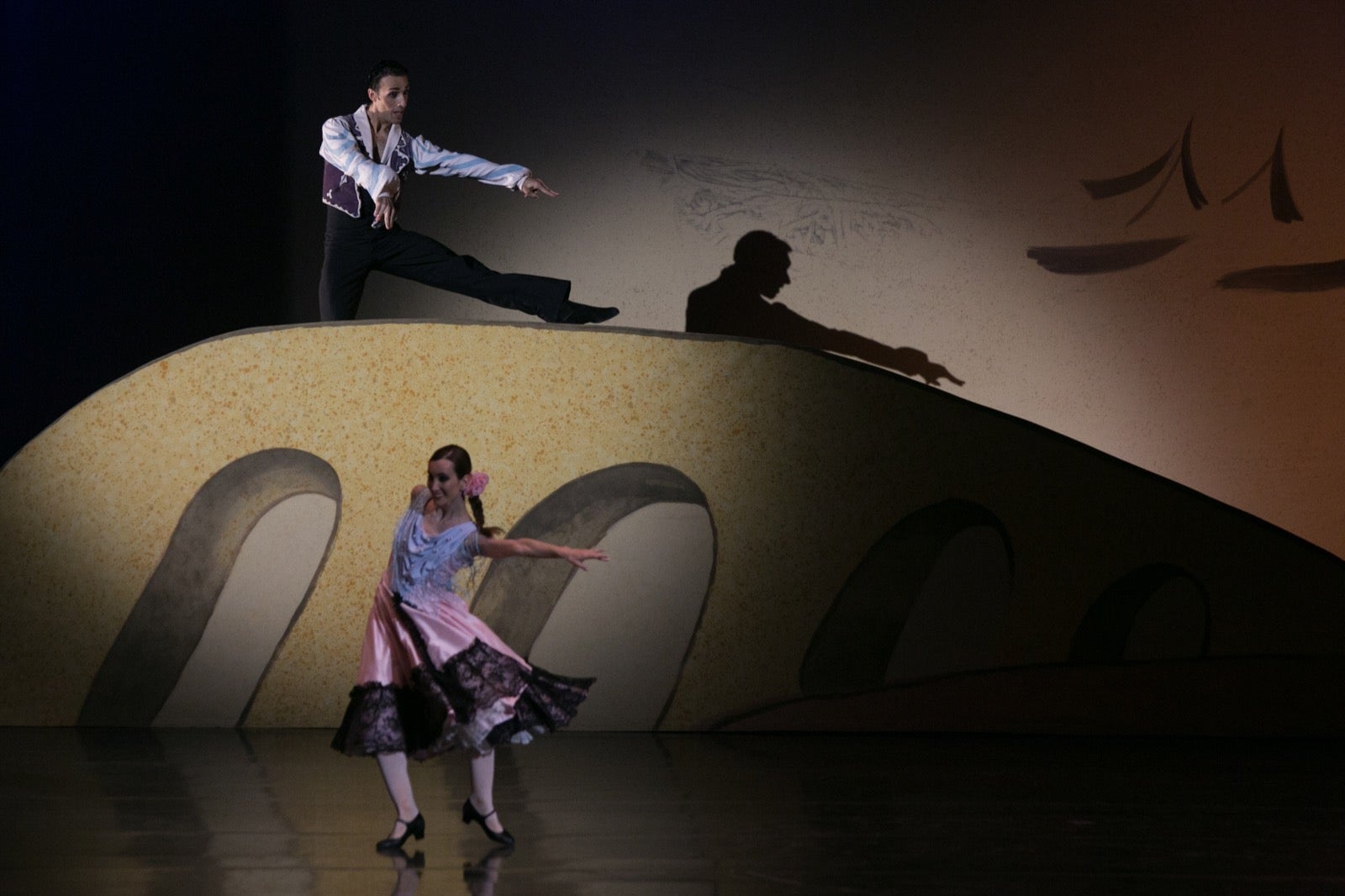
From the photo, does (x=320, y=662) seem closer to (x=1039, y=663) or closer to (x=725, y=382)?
(x=725, y=382)

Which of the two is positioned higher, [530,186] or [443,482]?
[530,186]

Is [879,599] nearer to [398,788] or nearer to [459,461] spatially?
[459,461]

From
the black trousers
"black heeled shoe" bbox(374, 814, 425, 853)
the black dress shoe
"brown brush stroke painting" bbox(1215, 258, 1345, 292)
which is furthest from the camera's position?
"brown brush stroke painting" bbox(1215, 258, 1345, 292)

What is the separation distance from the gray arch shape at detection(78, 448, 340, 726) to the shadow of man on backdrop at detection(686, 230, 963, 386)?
2.21m

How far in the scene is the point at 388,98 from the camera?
5.01 metres

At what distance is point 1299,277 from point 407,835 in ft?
16.9

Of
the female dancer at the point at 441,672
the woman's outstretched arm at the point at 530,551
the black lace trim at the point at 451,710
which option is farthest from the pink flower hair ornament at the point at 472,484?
the black lace trim at the point at 451,710

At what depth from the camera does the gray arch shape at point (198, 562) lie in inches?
206

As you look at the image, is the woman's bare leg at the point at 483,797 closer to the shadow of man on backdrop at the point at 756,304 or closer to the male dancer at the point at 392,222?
the male dancer at the point at 392,222

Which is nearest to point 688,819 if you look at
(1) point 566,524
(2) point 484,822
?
(2) point 484,822

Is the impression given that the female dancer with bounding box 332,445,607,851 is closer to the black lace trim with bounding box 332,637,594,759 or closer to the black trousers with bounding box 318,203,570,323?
the black lace trim with bounding box 332,637,594,759

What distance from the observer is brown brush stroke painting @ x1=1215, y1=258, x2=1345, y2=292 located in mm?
6562

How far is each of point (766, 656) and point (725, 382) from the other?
3.33 feet

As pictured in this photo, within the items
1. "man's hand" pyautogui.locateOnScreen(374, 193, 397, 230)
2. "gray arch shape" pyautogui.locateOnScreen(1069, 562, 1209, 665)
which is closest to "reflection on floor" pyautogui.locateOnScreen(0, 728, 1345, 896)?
"gray arch shape" pyautogui.locateOnScreen(1069, 562, 1209, 665)
